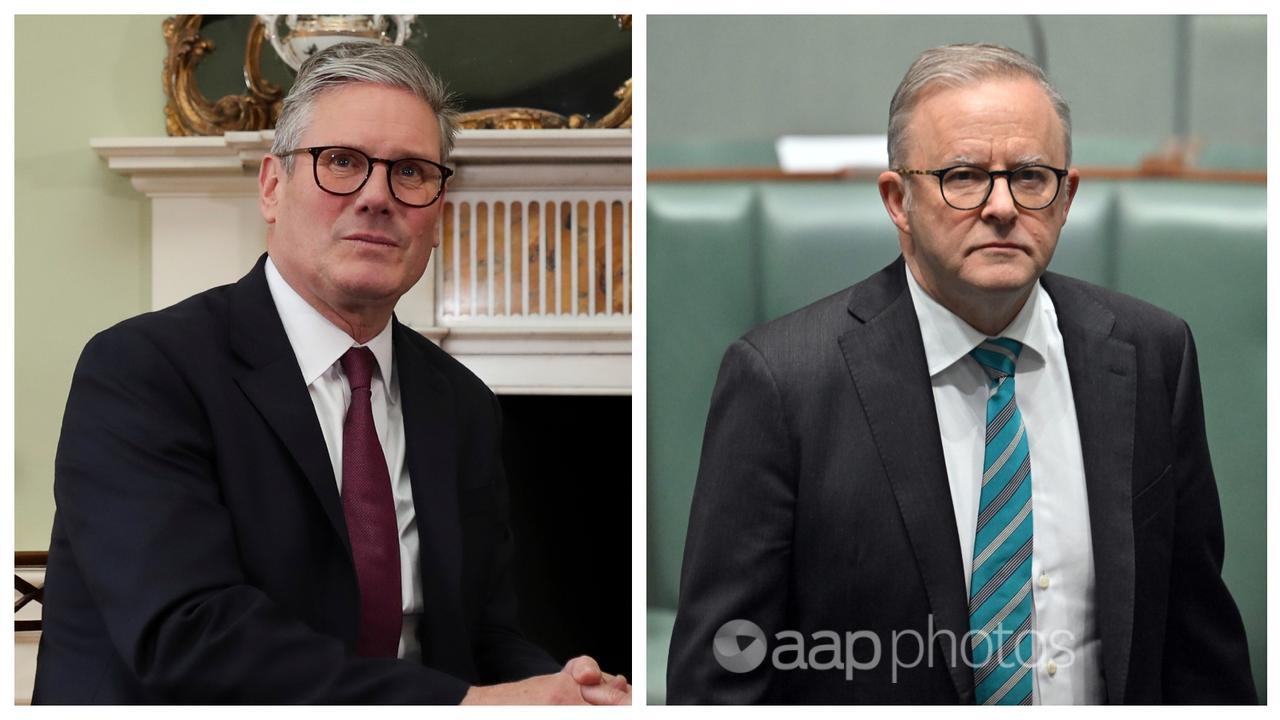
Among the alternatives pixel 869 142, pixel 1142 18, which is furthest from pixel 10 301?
pixel 1142 18

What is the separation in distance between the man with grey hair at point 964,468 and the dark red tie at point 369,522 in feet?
1.35

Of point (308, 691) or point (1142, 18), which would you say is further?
point (1142, 18)

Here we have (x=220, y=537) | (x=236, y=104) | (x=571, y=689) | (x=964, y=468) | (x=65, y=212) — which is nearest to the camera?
(x=220, y=537)

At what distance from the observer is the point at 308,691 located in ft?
5.08

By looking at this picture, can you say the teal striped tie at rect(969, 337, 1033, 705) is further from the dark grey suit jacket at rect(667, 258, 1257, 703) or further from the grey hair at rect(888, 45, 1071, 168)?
the grey hair at rect(888, 45, 1071, 168)

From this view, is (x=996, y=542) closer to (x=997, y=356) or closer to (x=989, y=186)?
(x=997, y=356)

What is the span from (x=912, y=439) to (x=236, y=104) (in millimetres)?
1194

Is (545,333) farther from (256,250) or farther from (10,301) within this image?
(10,301)

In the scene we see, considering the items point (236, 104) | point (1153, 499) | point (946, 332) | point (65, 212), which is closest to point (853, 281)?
point (946, 332)

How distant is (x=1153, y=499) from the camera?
1.61m

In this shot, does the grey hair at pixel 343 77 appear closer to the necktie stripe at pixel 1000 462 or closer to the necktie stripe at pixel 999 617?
the necktie stripe at pixel 1000 462

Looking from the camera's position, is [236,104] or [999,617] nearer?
[999,617]

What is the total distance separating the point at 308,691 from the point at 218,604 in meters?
0.18
